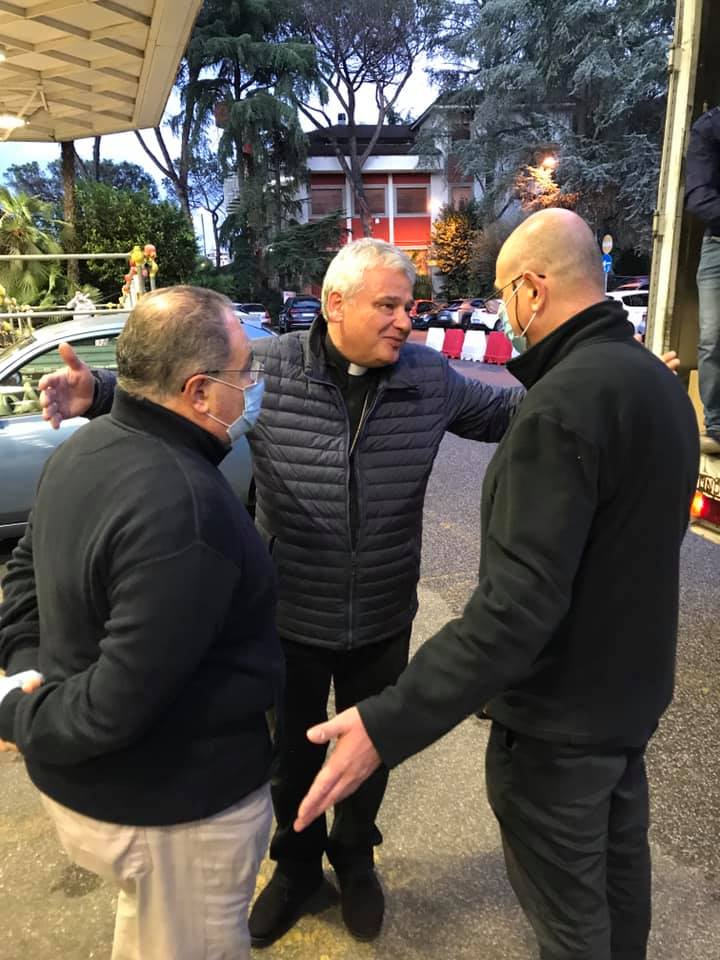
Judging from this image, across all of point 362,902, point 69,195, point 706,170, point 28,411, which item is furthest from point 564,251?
point 69,195

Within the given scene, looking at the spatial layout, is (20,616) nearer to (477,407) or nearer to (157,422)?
(157,422)

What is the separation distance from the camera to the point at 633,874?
162 cm

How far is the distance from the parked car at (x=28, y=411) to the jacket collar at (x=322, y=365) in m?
2.98

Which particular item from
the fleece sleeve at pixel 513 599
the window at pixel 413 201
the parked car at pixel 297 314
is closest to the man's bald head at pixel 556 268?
the fleece sleeve at pixel 513 599

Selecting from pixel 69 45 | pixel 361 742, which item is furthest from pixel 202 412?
pixel 69 45

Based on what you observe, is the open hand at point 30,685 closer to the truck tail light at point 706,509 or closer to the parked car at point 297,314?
the truck tail light at point 706,509

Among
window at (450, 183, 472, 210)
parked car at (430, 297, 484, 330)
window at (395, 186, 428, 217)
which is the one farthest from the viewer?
window at (395, 186, 428, 217)

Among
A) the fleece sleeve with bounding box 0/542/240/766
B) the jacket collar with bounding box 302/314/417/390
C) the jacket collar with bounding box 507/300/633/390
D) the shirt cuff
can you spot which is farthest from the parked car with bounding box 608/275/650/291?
the shirt cuff

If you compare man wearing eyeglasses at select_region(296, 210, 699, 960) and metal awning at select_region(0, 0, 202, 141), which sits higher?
metal awning at select_region(0, 0, 202, 141)

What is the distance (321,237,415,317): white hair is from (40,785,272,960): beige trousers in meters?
1.38

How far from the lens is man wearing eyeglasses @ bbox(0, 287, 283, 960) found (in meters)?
1.25

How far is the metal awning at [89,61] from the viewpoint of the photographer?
735 centimetres

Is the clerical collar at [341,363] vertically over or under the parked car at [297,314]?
over

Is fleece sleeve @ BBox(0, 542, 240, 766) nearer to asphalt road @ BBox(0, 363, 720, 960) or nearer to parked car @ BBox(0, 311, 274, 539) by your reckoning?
asphalt road @ BBox(0, 363, 720, 960)
